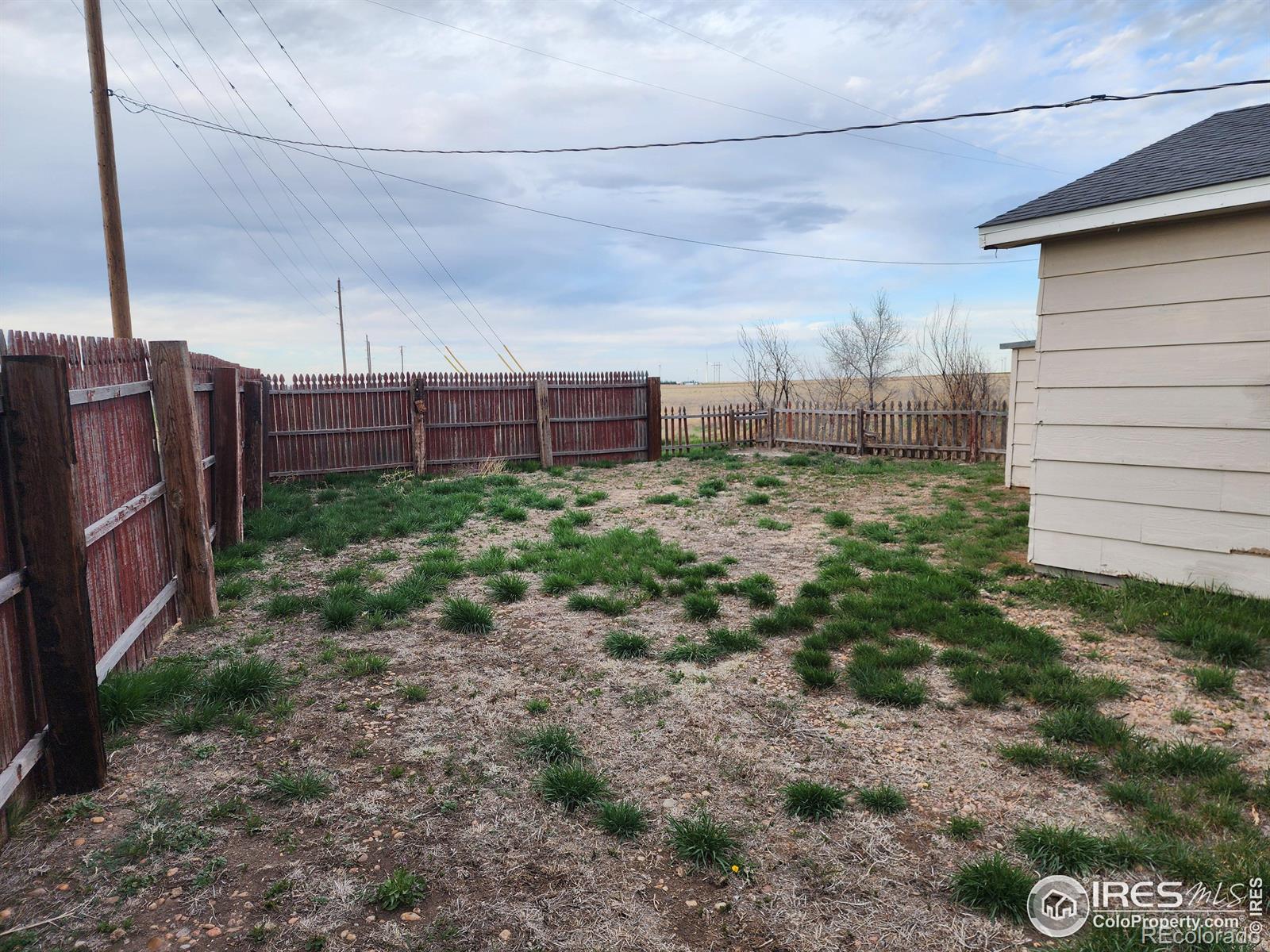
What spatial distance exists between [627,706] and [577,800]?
0.92 meters

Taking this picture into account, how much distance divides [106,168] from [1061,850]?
37.8 ft

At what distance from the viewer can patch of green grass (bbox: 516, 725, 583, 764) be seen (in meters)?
3.45

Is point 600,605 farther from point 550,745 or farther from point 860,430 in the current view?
point 860,430

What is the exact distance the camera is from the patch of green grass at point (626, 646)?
468 centimetres

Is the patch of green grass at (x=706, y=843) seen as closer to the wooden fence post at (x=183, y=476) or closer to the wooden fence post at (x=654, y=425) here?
the wooden fence post at (x=183, y=476)

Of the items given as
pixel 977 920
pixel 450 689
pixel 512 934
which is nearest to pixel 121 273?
pixel 450 689

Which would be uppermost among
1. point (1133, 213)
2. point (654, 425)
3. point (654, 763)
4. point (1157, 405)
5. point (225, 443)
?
point (1133, 213)

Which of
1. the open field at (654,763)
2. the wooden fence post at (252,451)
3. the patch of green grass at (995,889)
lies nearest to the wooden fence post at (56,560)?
the open field at (654,763)

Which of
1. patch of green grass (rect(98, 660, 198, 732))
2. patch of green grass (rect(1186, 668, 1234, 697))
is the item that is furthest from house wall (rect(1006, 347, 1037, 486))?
patch of green grass (rect(98, 660, 198, 732))

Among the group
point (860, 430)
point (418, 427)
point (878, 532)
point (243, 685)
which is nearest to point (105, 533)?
point (243, 685)

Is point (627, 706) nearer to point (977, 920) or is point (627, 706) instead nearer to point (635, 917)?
point (635, 917)

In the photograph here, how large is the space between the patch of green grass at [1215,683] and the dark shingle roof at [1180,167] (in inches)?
125

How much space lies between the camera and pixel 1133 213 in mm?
5254

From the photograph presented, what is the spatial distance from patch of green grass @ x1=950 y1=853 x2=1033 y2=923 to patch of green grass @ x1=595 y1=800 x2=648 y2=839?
3.78ft
